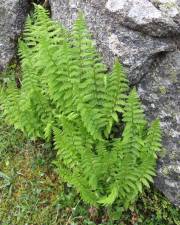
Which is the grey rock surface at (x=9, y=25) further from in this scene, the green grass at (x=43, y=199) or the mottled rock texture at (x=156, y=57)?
the mottled rock texture at (x=156, y=57)

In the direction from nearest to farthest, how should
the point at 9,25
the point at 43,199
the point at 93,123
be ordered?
1. the point at 93,123
2. the point at 43,199
3. the point at 9,25

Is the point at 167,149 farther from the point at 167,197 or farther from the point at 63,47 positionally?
the point at 63,47

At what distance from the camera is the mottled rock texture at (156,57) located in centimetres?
555

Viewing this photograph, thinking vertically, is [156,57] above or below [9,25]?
above

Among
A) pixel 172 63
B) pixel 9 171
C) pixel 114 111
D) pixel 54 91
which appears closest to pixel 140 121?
pixel 114 111

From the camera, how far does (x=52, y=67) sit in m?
A: 5.70

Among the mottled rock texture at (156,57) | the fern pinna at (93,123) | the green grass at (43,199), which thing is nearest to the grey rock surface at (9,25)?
the green grass at (43,199)

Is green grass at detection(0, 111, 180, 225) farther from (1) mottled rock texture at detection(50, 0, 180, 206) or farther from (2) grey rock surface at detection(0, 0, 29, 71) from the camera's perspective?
(2) grey rock surface at detection(0, 0, 29, 71)

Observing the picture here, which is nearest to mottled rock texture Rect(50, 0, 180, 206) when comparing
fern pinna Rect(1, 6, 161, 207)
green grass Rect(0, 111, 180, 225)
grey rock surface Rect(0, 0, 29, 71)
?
fern pinna Rect(1, 6, 161, 207)

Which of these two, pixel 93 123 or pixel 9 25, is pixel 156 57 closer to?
pixel 93 123

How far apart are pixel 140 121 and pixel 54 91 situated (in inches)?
45.4

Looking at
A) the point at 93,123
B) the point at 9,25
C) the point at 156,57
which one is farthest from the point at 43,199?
the point at 9,25

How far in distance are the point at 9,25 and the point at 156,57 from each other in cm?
283

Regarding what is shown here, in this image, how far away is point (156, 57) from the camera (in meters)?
5.70
